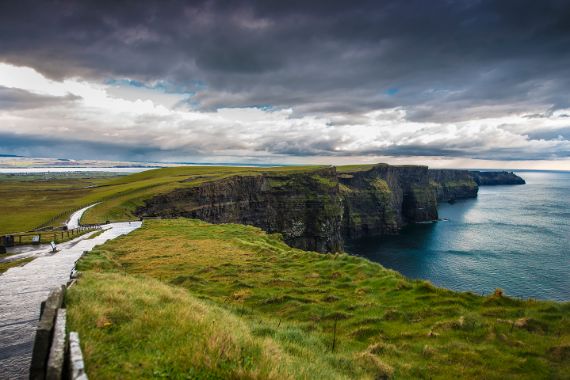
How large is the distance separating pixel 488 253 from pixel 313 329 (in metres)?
114

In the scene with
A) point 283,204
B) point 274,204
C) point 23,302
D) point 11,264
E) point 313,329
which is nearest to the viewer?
point 313,329

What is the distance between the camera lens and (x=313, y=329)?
1369 centimetres

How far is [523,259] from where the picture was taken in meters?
96.7

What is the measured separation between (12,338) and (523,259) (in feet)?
391

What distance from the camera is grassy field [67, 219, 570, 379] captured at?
7289mm

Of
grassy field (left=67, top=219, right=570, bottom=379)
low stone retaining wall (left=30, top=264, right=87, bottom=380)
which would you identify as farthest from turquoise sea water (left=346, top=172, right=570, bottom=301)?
low stone retaining wall (left=30, top=264, right=87, bottom=380)

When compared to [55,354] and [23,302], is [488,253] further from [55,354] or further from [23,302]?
[55,354]

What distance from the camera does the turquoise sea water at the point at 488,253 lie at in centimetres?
7769

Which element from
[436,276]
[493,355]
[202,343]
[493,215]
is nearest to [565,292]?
[436,276]

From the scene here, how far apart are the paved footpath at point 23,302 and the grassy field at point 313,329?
6.23 feet

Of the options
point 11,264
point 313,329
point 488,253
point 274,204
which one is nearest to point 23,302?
point 313,329

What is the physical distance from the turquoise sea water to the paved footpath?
245ft

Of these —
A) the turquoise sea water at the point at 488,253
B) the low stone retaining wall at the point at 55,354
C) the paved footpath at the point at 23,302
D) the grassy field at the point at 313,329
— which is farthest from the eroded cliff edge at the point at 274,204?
the low stone retaining wall at the point at 55,354

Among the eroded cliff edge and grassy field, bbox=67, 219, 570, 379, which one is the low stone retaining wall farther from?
the eroded cliff edge
